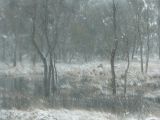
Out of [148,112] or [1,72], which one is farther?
[1,72]

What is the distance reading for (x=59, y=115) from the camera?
17125 mm

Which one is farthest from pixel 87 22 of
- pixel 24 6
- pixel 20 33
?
pixel 24 6

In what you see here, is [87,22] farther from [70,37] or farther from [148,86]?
[148,86]

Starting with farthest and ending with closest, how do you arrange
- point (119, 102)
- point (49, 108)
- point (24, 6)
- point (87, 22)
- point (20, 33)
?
point (87, 22)
point (20, 33)
point (24, 6)
point (119, 102)
point (49, 108)

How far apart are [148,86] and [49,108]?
55.3ft

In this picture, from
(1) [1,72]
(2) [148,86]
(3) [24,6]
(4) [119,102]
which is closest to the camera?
(4) [119,102]

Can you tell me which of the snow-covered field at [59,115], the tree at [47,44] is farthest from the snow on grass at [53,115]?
the tree at [47,44]

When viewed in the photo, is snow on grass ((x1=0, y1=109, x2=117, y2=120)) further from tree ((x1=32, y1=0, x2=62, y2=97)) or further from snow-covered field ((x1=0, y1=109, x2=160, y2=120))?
tree ((x1=32, y1=0, x2=62, y2=97))

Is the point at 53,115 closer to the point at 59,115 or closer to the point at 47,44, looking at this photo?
the point at 59,115

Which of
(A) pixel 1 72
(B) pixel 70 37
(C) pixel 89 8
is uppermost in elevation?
(C) pixel 89 8

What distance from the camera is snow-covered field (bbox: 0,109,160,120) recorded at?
16.7 metres

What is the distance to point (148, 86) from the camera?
110 feet

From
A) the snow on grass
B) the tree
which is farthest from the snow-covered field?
the tree

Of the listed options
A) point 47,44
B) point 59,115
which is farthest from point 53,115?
point 47,44
